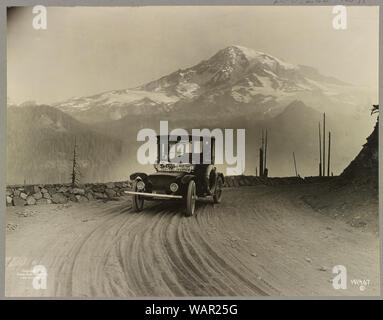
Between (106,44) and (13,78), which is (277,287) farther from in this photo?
(13,78)

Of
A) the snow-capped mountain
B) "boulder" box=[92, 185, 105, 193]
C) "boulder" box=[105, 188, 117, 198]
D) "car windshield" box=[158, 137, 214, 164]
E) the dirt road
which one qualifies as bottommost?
the dirt road

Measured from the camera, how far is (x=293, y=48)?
5.44 metres

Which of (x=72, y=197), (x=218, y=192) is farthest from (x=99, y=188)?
(x=218, y=192)

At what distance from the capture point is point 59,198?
5.41 meters

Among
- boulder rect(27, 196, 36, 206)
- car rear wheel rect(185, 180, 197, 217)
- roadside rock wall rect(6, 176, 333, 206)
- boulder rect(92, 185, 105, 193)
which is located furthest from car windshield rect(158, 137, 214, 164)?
boulder rect(27, 196, 36, 206)

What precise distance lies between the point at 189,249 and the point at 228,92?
239 centimetres

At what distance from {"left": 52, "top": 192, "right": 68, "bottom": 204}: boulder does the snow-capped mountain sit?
1.18 metres

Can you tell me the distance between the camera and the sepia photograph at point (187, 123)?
5.19m

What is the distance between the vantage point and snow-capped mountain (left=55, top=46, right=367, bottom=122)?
5379 mm

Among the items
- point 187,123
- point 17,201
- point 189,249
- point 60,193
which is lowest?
point 189,249

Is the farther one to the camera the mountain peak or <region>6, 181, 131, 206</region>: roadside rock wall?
the mountain peak

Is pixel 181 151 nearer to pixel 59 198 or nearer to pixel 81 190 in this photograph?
pixel 81 190

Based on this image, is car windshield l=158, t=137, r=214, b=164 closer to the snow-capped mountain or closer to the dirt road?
the snow-capped mountain

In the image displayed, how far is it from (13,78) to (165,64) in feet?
7.42
